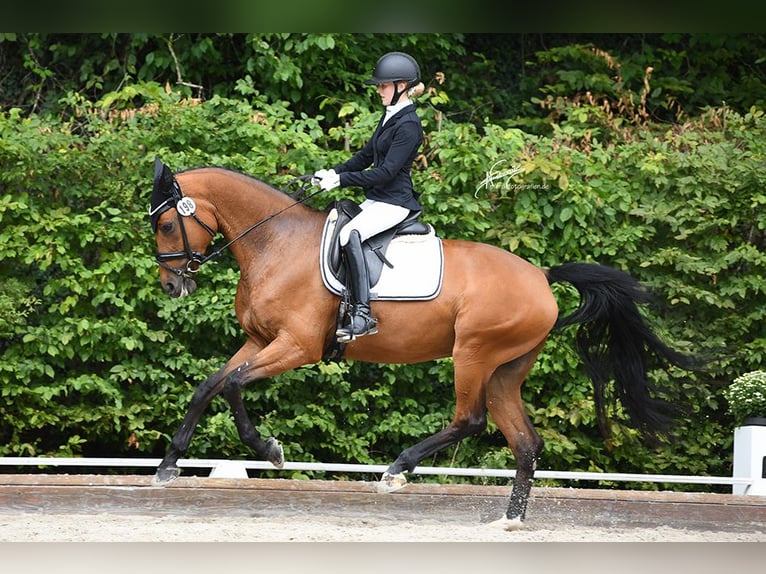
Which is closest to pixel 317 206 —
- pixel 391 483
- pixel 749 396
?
pixel 391 483

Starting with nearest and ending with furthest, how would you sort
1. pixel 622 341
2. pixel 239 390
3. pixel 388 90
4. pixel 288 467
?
pixel 239 390
pixel 388 90
pixel 622 341
pixel 288 467

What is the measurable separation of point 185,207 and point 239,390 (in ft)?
3.46

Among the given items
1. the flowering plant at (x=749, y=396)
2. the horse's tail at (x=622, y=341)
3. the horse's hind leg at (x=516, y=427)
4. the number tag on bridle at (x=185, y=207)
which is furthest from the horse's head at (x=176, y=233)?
the flowering plant at (x=749, y=396)

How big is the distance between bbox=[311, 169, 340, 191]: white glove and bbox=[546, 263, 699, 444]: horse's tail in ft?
4.78

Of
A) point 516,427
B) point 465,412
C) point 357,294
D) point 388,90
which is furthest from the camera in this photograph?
point 516,427

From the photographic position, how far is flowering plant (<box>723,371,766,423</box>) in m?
8.20

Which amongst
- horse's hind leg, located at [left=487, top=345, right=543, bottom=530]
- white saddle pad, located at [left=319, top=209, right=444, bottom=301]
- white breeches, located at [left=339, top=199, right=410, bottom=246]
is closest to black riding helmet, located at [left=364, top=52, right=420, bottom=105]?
white breeches, located at [left=339, top=199, right=410, bottom=246]

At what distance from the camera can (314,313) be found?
20.7ft

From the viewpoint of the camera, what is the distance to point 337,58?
10727mm

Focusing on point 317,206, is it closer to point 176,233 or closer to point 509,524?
point 176,233

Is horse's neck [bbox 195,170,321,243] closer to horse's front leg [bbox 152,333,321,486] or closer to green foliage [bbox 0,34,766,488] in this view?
horse's front leg [bbox 152,333,321,486]

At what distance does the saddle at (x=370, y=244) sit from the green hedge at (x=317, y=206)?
7.29ft

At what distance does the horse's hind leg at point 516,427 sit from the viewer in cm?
657

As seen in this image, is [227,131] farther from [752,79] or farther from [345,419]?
[752,79]
